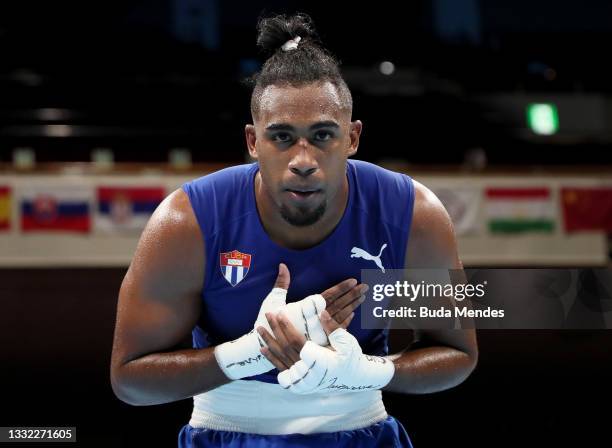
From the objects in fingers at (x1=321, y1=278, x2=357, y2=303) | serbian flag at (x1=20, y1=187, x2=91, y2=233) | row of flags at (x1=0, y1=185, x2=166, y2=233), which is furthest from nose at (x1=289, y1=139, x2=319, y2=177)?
serbian flag at (x1=20, y1=187, x2=91, y2=233)

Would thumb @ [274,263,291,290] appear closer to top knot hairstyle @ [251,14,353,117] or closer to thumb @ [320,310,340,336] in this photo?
thumb @ [320,310,340,336]

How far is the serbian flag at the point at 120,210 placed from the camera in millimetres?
6145

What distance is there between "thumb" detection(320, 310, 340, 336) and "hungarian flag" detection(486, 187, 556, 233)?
4.96 meters

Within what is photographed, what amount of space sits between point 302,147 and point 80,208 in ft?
15.3

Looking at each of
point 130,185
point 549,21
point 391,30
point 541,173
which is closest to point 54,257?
point 130,185

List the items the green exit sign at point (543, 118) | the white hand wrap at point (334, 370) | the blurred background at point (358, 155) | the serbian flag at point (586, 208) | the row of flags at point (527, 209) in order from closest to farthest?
1. the white hand wrap at point (334, 370)
2. the blurred background at point (358, 155)
3. the row of flags at point (527, 209)
4. the serbian flag at point (586, 208)
5. the green exit sign at point (543, 118)

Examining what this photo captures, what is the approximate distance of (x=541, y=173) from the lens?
261 inches

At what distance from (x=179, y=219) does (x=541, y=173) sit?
5.28 metres

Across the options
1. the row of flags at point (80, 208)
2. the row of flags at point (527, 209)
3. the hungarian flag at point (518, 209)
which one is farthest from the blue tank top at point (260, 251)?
the hungarian flag at point (518, 209)

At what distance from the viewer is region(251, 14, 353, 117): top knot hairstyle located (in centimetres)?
188

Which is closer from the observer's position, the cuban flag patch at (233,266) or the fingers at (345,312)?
the fingers at (345,312)

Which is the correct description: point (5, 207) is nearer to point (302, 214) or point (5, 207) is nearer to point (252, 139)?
point (252, 139)

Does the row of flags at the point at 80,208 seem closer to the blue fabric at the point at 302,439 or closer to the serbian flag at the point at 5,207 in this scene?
the serbian flag at the point at 5,207

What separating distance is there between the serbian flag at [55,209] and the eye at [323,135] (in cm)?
461
